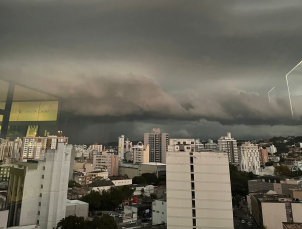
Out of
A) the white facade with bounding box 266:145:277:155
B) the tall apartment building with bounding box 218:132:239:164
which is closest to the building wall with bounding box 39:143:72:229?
the tall apartment building with bounding box 218:132:239:164

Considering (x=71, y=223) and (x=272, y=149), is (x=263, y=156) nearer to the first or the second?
(x=272, y=149)

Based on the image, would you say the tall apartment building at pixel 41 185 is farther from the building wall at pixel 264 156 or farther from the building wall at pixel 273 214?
the building wall at pixel 264 156

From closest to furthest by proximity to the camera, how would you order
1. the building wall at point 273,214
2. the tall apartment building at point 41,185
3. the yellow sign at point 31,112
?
the yellow sign at point 31,112 < the tall apartment building at point 41,185 < the building wall at point 273,214

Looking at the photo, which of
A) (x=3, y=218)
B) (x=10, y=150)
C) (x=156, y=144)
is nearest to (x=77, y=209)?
(x=3, y=218)

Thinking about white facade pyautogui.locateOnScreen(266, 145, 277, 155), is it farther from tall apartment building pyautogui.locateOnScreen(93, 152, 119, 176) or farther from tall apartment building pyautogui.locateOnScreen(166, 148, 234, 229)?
tall apartment building pyautogui.locateOnScreen(93, 152, 119, 176)

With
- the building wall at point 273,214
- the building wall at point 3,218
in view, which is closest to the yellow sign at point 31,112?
the building wall at point 3,218
